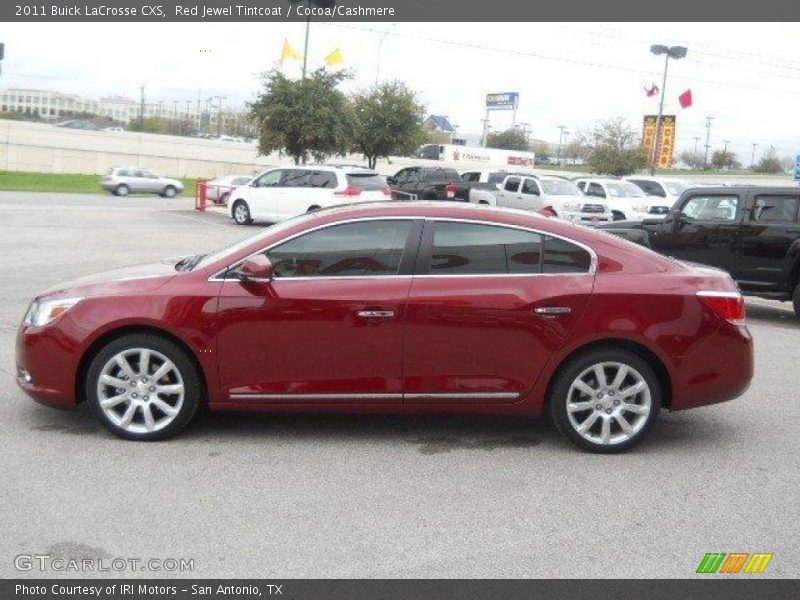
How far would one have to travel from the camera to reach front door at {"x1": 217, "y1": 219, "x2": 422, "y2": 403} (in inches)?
220

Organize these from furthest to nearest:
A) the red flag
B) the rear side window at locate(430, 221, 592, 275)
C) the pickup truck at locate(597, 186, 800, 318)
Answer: the red flag < the pickup truck at locate(597, 186, 800, 318) < the rear side window at locate(430, 221, 592, 275)

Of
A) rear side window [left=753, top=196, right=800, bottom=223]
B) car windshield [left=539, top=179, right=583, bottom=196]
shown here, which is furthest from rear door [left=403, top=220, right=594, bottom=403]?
car windshield [left=539, top=179, right=583, bottom=196]

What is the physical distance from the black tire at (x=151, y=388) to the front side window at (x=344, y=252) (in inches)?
32.1

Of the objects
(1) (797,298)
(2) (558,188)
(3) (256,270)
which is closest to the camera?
(3) (256,270)

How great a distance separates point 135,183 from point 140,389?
4367cm

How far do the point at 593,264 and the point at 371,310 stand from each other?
1.49 meters

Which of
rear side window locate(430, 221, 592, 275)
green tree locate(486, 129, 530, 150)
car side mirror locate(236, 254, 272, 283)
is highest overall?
green tree locate(486, 129, 530, 150)

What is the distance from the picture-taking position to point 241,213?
1034 inches

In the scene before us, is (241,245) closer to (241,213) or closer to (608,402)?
(608,402)

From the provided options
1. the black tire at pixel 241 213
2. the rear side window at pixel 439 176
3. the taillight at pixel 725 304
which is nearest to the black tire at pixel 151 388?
the taillight at pixel 725 304

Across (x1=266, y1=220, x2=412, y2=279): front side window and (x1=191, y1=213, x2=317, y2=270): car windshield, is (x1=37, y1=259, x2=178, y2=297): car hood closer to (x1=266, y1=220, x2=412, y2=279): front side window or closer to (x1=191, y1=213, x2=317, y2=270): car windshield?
(x1=191, y1=213, x2=317, y2=270): car windshield

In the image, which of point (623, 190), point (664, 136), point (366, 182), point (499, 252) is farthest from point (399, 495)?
point (664, 136)
